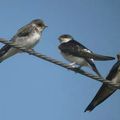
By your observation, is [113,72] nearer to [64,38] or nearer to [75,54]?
[75,54]

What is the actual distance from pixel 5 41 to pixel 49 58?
0.49 meters

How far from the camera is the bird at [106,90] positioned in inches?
283

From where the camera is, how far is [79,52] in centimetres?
746

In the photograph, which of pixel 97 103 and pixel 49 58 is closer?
pixel 49 58

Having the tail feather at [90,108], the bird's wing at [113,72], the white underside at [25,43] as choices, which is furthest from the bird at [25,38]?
the tail feather at [90,108]

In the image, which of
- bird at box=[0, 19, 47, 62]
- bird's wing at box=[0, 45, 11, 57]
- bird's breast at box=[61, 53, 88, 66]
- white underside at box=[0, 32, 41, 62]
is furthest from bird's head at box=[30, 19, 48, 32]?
bird's breast at box=[61, 53, 88, 66]

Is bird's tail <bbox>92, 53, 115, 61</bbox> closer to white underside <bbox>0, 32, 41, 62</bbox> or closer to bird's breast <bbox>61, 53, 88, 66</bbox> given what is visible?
bird's breast <bbox>61, 53, 88, 66</bbox>

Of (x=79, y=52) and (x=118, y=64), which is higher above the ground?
(x=79, y=52)

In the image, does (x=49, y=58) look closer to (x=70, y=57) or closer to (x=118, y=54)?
(x=70, y=57)

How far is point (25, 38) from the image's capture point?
26.8 ft

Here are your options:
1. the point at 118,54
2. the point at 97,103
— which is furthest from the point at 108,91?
the point at 118,54

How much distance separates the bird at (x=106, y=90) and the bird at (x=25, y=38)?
1.12 m

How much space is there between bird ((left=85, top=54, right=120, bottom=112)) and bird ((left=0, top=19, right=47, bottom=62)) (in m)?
1.12

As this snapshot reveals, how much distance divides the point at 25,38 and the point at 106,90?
139cm
